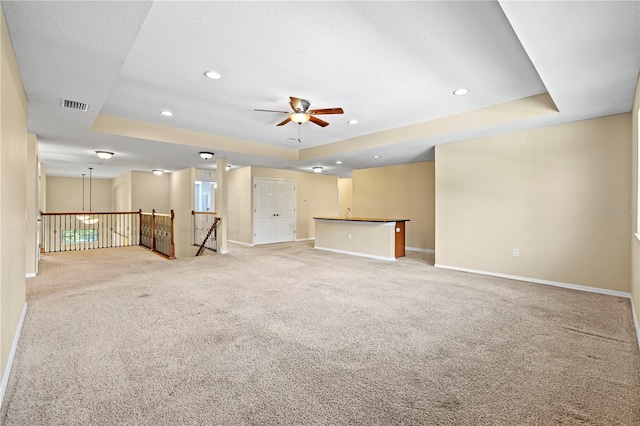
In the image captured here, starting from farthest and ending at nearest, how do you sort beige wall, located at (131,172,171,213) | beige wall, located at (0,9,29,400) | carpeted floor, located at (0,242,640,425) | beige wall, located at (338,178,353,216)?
beige wall, located at (338,178,353,216)
beige wall, located at (131,172,171,213)
beige wall, located at (0,9,29,400)
carpeted floor, located at (0,242,640,425)

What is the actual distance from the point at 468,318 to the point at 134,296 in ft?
13.3

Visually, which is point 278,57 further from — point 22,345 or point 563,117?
point 563,117

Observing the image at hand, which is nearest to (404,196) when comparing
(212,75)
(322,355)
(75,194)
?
(212,75)

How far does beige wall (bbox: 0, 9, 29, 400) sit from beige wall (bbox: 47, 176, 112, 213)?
1155cm

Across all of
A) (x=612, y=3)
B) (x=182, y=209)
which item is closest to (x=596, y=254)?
(x=612, y=3)

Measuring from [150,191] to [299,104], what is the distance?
861 cm

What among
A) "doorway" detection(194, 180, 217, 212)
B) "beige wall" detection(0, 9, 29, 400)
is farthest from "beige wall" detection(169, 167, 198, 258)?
"beige wall" detection(0, 9, 29, 400)

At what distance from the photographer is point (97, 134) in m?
5.07

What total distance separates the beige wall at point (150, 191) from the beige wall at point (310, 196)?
9.46 ft

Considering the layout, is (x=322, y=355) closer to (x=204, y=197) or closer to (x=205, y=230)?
(x=205, y=230)

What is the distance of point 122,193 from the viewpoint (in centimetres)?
1120

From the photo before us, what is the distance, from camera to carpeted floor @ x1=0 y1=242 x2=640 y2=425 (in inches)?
69.1

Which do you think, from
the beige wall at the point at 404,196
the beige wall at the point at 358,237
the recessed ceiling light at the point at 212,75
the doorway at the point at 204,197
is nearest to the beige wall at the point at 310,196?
the beige wall at the point at 404,196

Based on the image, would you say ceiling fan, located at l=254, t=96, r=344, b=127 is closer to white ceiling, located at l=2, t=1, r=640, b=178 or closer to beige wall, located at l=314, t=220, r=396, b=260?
→ white ceiling, located at l=2, t=1, r=640, b=178
